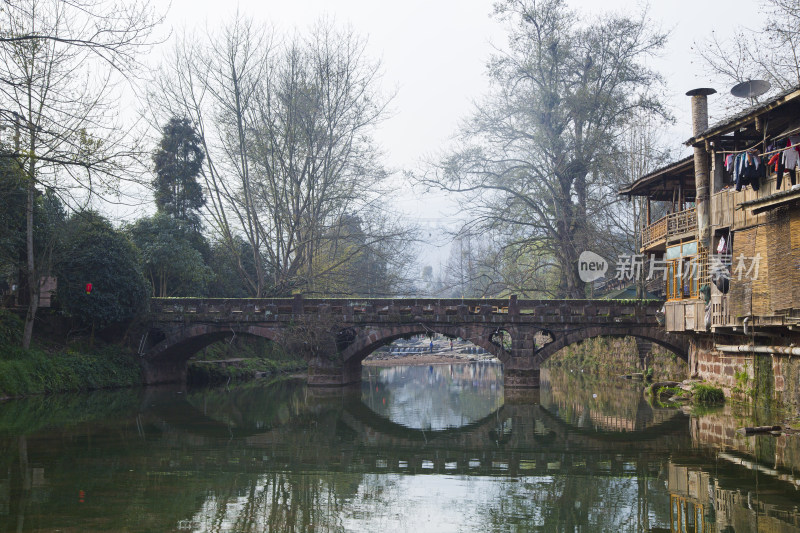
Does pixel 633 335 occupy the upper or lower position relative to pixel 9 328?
lower

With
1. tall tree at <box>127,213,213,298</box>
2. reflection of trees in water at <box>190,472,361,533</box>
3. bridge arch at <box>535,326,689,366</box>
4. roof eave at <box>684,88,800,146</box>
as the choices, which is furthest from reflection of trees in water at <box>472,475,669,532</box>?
tall tree at <box>127,213,213,298</box>

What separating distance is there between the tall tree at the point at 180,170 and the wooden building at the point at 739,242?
24708 mm

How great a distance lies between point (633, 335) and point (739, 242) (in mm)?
8075

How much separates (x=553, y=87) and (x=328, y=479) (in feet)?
84.7

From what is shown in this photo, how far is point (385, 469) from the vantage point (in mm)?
13242

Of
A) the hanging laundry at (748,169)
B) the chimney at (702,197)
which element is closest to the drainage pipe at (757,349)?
the chimney at (702,197)

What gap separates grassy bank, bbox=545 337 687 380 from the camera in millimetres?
30453

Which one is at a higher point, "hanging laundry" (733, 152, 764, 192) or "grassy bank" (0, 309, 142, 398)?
"hanging laundry" (733, 152, 764, 192)

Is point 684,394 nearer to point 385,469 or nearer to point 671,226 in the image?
point 671,226

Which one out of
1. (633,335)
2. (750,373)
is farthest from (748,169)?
(633,335)

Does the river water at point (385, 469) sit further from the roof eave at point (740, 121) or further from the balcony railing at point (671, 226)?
the roof eave at point (740, 121)

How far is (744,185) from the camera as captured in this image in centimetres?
1927

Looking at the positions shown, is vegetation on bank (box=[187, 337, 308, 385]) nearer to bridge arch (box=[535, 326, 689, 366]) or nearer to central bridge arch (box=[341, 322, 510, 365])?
central bridge arch (box=[341, 322, 510, 365])

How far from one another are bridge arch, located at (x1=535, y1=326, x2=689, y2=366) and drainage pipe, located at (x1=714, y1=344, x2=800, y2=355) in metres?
4.99
